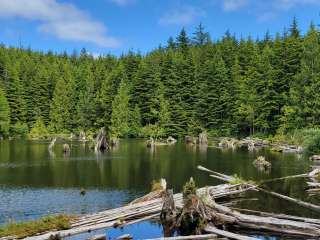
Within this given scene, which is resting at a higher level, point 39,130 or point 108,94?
point 108,94

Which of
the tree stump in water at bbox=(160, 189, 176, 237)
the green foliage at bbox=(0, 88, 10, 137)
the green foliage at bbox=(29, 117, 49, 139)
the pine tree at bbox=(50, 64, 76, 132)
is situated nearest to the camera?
the tree stump in water at bbox=(160, 189, 176, 237)

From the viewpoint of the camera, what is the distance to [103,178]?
2052 inches

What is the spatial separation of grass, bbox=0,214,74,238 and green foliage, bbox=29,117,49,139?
109 m

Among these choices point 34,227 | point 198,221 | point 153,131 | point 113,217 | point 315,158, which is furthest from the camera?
point 153,131

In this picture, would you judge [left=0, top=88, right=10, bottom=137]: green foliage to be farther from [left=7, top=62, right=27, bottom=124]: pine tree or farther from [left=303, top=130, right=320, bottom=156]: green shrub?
[left=303, top=130, right=320, bottom=156]: green shrub

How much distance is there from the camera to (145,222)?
31.2m

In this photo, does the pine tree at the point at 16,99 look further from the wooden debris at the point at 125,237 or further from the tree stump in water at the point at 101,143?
the wooden debris at the point at 125,237

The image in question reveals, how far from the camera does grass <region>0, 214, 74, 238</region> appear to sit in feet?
85.4

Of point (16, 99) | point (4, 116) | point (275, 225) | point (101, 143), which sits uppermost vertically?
point (16, 99)

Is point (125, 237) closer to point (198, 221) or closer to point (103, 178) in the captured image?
point (198, 221)

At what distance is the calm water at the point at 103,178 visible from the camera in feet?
121

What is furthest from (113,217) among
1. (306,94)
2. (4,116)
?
(4,116)

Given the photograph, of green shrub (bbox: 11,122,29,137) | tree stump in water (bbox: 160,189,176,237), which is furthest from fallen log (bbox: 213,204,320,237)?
green shrub (bbox: 11,122,29,137)

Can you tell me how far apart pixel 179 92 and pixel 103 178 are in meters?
86.3
